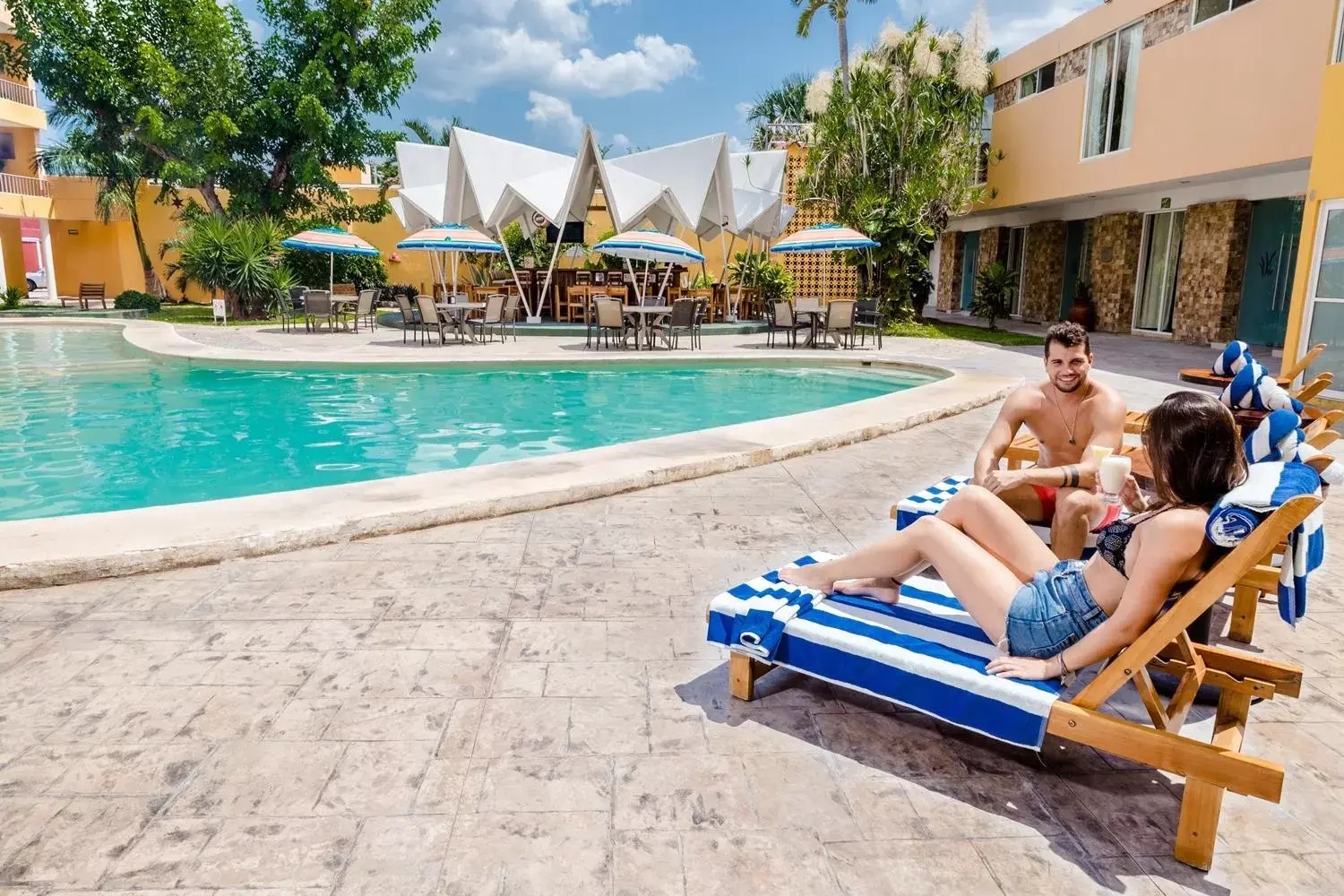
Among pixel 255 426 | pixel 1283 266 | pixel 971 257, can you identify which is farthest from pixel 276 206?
pixel 1283 266

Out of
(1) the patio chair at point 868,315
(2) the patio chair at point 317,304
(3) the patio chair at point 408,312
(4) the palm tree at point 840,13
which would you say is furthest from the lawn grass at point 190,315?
(4) the palm tree at point 840,13

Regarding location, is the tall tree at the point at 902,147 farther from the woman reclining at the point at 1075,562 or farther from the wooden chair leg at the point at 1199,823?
the wooden chair leg at the point at 1199,823

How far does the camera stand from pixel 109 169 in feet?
76.2

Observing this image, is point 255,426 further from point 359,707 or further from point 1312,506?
Result: point 1312,506

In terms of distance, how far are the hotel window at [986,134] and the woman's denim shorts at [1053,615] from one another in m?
18.8

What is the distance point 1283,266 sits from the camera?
543 inches

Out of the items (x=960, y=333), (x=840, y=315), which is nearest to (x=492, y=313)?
(x=840, y=315)

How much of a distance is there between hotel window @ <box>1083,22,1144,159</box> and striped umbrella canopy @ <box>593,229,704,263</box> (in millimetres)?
7467

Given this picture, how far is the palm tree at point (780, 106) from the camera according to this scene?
106ft

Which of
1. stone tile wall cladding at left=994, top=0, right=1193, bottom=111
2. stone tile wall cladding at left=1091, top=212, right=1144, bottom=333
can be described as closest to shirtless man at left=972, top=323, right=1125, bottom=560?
stone tile wall cladding at left=994, top=0, right=1193, bottom=111

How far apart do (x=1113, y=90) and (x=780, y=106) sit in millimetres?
21276

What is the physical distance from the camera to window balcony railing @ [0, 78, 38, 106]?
83.4 ft

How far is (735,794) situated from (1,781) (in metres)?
1.83

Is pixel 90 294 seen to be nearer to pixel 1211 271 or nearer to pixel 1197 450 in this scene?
pixel 1211 271
